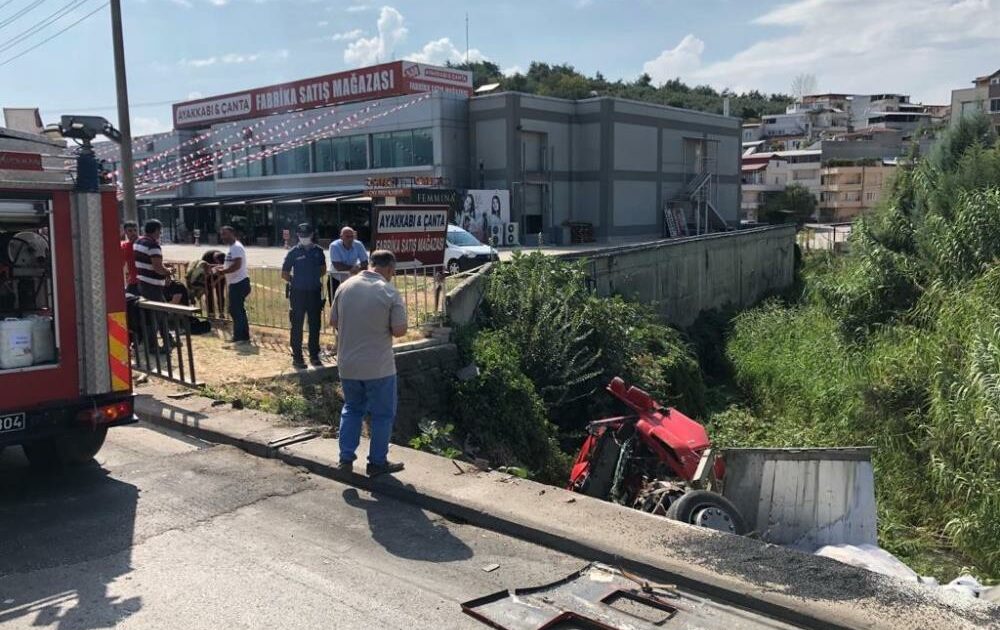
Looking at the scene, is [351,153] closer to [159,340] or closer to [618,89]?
[159,340]

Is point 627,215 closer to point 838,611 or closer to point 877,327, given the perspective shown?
point 877,327

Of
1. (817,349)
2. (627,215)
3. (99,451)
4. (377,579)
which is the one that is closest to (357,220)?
(627,215)

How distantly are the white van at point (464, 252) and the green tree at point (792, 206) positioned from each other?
44916 mm

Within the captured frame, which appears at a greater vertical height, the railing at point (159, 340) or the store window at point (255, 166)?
the store window at point (255, 166)

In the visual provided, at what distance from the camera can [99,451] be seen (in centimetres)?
709

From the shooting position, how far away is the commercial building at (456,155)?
39781 mm

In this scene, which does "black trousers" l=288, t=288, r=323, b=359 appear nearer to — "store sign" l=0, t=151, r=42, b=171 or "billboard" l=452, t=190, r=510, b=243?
"store sign" l=0, t=151, r=42, b=171

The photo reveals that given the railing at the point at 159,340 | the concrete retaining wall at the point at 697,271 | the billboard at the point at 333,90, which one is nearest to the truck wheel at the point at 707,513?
the railing at the point at 159,340

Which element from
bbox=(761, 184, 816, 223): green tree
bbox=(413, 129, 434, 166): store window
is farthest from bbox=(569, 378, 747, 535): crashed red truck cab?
bbox=(761, 184, 816, 223): green tree

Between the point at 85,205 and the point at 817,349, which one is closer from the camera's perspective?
the point at 85,205

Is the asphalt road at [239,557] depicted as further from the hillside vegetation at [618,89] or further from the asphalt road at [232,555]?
the hillside vegetation at [618,89]

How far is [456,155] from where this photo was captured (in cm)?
4000

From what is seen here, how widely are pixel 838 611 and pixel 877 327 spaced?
13.6 meters

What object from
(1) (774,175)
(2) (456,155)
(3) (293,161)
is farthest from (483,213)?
(1) (774,175)
